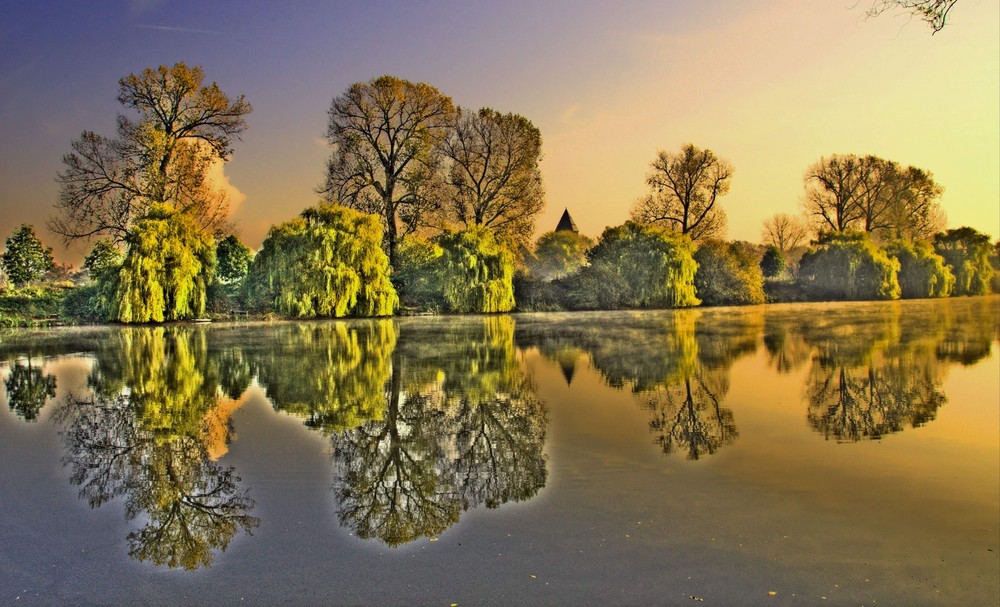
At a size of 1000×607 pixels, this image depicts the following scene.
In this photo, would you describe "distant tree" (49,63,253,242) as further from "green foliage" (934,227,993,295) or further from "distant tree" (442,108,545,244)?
"green foliage" (934,227,993,295)

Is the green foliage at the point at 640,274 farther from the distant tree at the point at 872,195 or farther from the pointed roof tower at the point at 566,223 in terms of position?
the pointed roof tower at the point at 566,223

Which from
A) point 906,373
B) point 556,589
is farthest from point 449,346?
point 556,589

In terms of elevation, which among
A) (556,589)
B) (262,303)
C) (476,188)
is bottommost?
(556,589)

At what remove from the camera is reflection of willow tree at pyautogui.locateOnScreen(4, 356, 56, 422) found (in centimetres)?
809

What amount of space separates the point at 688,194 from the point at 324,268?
884 inches

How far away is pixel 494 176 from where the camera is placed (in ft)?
105

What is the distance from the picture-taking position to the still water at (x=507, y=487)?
11.0 feet

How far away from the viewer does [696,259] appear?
3591cm

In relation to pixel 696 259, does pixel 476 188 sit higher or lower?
higher

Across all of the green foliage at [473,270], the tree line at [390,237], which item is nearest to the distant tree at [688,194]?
the tree line at [390,237]

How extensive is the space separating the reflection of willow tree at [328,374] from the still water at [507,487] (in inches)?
3.8

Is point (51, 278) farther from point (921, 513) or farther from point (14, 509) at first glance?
point (921, 513)

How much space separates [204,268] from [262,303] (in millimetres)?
2591

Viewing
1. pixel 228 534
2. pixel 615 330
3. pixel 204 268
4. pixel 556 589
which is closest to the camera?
pixel 556 589
